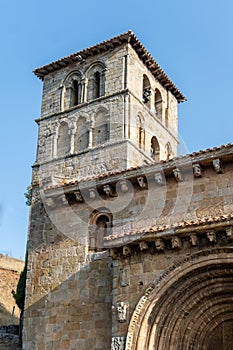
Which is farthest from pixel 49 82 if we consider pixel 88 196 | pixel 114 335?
pixel 114 335

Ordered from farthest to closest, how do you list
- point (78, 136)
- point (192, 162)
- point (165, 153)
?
point (165, 153)
point (78, 136)
point (192, 162)

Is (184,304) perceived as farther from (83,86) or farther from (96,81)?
(96,81)

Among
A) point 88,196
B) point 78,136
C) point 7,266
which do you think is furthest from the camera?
point 7,266

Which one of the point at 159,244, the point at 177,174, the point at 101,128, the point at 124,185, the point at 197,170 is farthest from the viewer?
the point at 101,128

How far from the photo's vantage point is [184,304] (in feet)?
34.7

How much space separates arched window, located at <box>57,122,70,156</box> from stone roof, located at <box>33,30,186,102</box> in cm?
273

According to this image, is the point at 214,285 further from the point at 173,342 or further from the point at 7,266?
the point at 7,266

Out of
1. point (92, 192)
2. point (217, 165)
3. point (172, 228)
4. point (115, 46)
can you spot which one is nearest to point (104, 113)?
point (115, 46)

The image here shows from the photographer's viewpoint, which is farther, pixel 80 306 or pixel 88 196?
pixel 88 196

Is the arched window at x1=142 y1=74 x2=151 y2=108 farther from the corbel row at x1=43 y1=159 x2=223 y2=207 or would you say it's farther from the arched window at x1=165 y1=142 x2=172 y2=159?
the corbel row at x1=43 y1=159 x2=223 y2=207

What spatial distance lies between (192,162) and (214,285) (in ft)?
9.52

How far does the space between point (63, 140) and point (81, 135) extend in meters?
0.77

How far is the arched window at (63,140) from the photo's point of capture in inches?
750

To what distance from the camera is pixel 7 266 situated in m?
31.8
